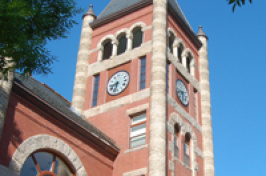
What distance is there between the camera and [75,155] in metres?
23.0

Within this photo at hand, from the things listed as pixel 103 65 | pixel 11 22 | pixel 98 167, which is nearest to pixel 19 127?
pixel 98 167

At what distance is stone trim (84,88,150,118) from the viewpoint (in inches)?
1093

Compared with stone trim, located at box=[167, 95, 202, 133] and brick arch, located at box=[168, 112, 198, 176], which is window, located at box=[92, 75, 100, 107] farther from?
brick arch, located at box=[168, 112, 198, 176]

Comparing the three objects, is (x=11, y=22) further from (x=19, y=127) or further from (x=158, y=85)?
(x=158, y=85)

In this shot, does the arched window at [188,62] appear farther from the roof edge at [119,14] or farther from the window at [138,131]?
the window at [138,131]

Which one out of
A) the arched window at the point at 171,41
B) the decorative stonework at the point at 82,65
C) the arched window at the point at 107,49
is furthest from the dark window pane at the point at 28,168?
the arched window at the point at 171,41

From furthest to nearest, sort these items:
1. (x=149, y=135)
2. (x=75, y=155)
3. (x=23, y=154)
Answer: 1. (x=149, y=135)
2. (x=75, y=155)
3. (x=23, y=154)

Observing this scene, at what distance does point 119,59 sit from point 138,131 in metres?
5.74

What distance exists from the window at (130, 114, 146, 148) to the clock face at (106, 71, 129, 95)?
8.11ft

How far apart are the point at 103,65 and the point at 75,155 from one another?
371 inches

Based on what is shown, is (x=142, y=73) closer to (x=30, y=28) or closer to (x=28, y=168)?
(x=28, y=168)

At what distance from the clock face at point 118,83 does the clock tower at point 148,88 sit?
0.22 ft

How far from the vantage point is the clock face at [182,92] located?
29453 mm

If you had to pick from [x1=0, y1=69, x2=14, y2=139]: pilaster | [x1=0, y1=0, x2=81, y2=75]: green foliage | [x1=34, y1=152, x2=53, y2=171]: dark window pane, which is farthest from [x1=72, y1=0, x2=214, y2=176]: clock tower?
[x1=0, y1=0, x2=81, y2=75]: green foliage
